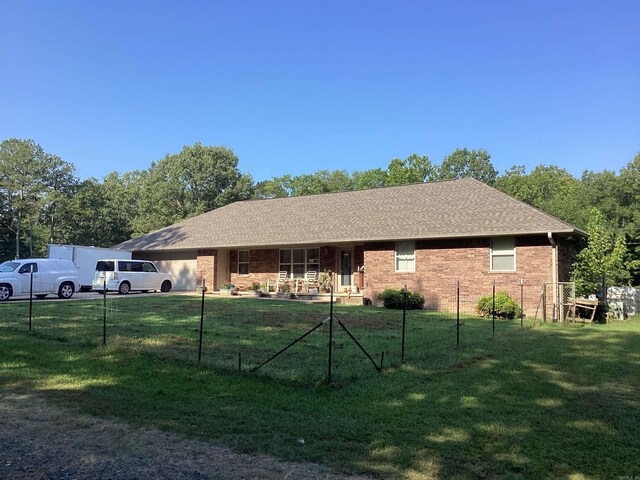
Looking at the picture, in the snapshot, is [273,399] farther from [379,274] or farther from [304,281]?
[304,281]

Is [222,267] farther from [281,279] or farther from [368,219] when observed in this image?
[368,219]

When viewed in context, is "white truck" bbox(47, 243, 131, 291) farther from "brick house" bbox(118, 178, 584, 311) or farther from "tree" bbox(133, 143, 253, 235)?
"tree" bbox(133, 143, 253, 235)

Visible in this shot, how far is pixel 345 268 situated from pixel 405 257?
430 cm

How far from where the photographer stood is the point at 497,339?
10.4m

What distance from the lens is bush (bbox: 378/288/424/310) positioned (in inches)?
698

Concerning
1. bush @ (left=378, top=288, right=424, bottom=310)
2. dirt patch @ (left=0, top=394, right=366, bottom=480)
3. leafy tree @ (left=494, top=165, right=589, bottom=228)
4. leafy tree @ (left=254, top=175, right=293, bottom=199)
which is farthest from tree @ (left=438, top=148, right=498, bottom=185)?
dirt patch @ (left=0, top=394, right=366, bottom=480)

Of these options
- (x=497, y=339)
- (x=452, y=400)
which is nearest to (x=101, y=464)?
(x=452, y=400)

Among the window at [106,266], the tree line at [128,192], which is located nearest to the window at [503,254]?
the window at [106,266]

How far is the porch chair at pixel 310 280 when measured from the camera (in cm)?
2250

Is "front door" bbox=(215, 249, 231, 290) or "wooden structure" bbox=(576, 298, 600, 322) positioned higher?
"front door" bbox=(215, 249, 231, 290)

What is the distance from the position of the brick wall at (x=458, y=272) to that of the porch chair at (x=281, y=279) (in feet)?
17.0

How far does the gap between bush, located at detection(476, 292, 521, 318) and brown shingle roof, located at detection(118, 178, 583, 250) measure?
7.23 feet

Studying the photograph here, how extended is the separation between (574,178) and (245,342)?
56.6 meters

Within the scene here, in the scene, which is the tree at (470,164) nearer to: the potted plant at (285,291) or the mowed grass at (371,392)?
the potted plant at (285,291)
